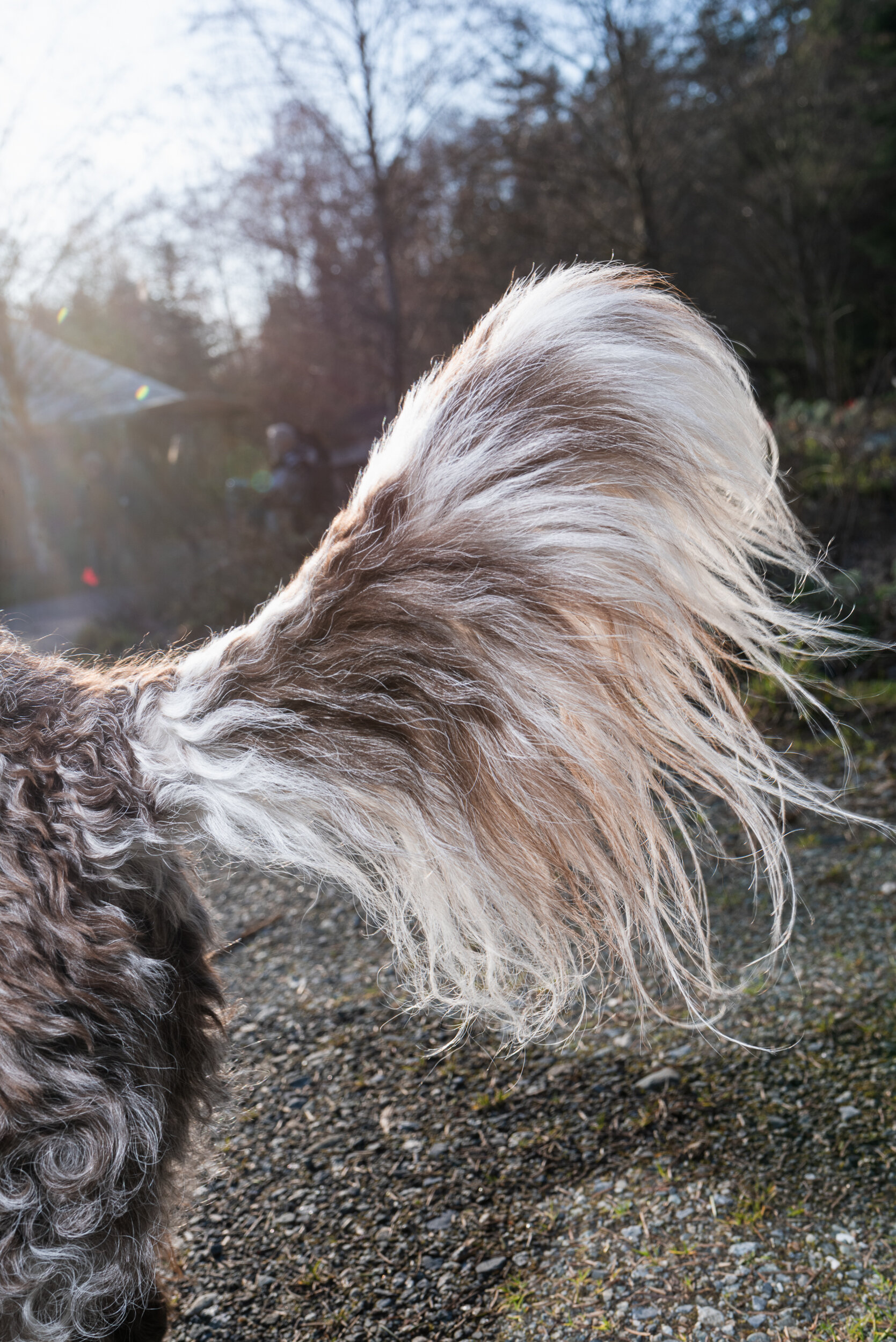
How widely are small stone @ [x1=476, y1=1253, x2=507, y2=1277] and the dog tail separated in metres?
0.88

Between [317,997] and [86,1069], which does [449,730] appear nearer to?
[86,1069]

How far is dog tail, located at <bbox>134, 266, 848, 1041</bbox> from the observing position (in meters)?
1.44

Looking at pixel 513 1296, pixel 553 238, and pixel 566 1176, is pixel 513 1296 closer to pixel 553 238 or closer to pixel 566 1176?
pixel 566 1176

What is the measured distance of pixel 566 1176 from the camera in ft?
7.39

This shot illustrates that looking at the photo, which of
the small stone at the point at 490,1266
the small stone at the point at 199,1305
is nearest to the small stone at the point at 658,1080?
the small stone at the point at 490,1266

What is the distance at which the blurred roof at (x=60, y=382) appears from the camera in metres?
10.3

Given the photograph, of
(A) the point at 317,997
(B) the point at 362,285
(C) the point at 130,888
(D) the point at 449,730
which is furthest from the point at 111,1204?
(B) the point at 362,285

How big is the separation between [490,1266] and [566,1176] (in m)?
0.30

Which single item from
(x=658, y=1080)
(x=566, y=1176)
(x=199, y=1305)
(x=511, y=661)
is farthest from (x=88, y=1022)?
(x=658, y=1080)

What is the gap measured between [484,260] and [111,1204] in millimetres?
11789

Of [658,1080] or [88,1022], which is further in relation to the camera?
[658,1080]

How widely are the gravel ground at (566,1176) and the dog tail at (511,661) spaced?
57 centimetres

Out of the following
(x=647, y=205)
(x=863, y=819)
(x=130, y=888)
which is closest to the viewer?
(x=130, y=888)

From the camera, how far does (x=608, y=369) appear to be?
1441mm
